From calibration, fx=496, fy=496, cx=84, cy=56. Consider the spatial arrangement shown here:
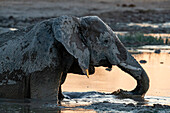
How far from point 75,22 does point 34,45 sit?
0.68 meters

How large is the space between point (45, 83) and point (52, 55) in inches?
15.9

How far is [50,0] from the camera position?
3922 cm

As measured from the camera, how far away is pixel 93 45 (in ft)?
23.5

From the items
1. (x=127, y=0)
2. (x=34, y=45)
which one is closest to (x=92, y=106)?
(x=34, y=45)

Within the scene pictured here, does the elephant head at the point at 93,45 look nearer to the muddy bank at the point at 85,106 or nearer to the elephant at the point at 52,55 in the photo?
the elephant at the point at 52,55

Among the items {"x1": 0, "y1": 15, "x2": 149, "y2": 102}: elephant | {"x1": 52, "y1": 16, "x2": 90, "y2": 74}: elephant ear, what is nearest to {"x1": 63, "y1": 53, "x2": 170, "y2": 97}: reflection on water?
{"x1": 0, "y1": 15, "x2": 149, "y2": 102}: elephant

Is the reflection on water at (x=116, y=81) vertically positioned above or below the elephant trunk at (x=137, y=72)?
below

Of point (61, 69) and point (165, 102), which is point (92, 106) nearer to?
point (61, 69)

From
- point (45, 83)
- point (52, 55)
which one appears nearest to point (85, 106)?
point (45, 83)

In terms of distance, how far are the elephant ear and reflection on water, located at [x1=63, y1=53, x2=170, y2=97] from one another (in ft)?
4.45

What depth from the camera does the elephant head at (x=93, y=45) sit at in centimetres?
674

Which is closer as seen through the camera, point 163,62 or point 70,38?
point 70,38

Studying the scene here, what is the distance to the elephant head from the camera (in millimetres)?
6738

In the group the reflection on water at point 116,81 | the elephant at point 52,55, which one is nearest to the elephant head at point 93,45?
the elephant at point 52,55
